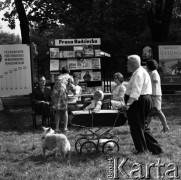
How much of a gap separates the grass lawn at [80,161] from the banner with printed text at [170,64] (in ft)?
21.3

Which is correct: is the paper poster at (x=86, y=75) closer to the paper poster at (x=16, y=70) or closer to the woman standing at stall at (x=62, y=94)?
the paper poster at (x=16, y=70)

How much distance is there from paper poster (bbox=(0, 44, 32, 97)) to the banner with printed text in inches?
265

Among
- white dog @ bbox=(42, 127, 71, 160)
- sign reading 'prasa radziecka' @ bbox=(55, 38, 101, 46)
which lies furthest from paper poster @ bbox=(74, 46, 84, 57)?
white dog @ bbox=(42, 127, 71, 160)

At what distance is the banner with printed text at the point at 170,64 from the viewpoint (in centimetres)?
1532

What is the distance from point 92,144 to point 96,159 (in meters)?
0.68

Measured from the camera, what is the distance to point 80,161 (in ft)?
20.6

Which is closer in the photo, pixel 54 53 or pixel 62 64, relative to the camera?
pixel 54 53

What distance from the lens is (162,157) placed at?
6.43 meters

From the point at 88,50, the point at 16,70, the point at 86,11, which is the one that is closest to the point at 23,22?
the point at 86,11

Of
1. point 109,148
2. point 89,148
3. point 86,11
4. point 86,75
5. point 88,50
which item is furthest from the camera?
point 86,11

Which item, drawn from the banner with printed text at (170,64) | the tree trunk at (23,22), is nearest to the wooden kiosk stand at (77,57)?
the banner with printed text at (170,64)

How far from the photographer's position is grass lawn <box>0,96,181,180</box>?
5504 millimetres

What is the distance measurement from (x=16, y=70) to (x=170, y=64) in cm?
726

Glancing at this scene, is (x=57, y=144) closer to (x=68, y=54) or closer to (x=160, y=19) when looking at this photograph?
(x=68, y=54)
